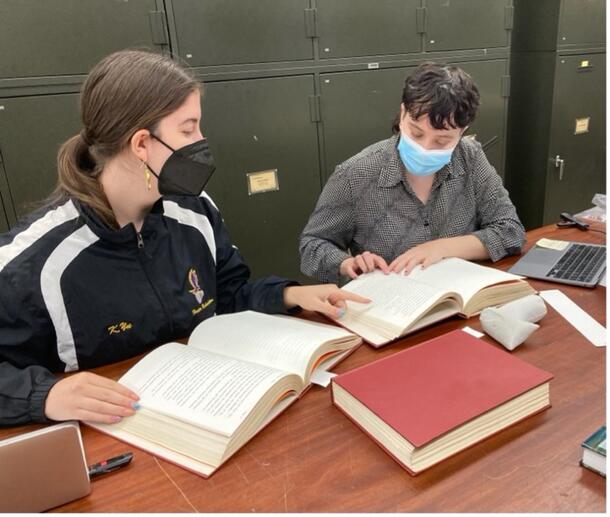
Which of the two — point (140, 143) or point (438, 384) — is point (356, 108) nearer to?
point (140, 143)

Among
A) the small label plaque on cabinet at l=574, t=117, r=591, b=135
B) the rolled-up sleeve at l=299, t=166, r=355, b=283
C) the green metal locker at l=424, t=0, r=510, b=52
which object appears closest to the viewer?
the rolled-up sleeve at l=299, t=166, r=355, b=283

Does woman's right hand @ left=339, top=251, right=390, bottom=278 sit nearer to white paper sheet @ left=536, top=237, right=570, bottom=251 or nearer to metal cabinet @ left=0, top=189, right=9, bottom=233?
white paper sheet @ left=536, top=237, right=570, bottom=251

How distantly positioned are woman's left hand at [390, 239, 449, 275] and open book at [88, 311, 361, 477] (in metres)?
0.33

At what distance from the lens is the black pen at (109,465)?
2.27ft

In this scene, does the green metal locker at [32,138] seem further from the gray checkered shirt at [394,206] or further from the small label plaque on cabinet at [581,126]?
the small label plaque on cabinet at [581,126]

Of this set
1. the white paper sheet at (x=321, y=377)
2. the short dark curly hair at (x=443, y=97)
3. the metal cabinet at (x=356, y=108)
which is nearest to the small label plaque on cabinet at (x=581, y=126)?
the metal cabinet at (x=356, y=108)

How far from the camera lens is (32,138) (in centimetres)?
195

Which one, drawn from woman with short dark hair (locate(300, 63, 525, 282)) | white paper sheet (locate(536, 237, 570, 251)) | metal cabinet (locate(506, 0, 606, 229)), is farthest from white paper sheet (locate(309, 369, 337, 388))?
metal cabinet (locate(506, 0, 606, 229))

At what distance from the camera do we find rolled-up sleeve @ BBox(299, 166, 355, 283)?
4.94 feet

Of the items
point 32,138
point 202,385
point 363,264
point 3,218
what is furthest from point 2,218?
point 202,385

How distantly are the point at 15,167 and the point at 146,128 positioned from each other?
118cm

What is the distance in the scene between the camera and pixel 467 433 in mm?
693

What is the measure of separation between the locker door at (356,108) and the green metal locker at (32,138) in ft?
3.72

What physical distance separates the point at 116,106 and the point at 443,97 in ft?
2.61
